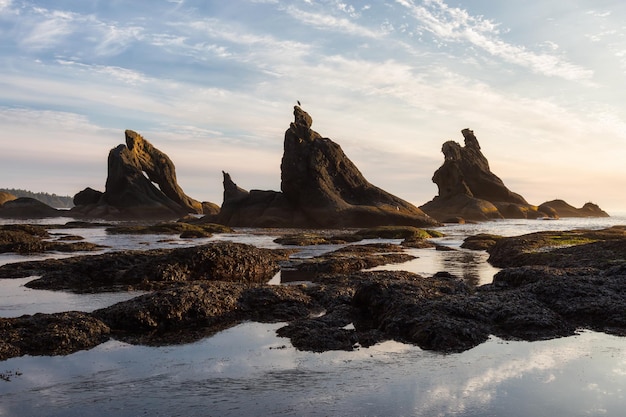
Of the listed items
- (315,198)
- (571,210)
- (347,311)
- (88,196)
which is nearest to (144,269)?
(347,311)

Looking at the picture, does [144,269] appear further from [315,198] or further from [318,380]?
[315,198]

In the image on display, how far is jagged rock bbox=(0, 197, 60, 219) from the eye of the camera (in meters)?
119

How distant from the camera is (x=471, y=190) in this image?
513 feet

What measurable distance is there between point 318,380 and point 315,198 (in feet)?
262

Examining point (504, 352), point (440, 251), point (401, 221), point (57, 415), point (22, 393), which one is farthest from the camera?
point (401, 221)

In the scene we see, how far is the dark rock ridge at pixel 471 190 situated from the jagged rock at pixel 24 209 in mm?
98633

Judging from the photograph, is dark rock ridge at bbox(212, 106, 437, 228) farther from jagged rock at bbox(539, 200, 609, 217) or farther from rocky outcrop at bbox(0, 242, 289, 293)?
jagged rock at bbox(539, 200, 609, 217)

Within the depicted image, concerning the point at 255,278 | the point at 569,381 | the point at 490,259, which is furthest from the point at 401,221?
the point at 569,381

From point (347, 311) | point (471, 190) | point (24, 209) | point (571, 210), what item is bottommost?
point (347, 311)

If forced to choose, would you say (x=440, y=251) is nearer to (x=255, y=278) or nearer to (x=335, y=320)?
(x=255, y=278)

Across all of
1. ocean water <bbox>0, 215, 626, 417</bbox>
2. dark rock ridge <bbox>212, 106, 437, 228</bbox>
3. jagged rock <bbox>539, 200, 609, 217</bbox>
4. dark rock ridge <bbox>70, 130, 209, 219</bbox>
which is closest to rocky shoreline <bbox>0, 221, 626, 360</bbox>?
ocean water <bbox>0, 215, 626, 417</bbox>

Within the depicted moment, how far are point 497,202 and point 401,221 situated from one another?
8116 centimetres

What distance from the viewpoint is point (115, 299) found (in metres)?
17.5

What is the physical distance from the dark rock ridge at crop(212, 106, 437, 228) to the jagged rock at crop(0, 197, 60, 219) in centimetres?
5306
